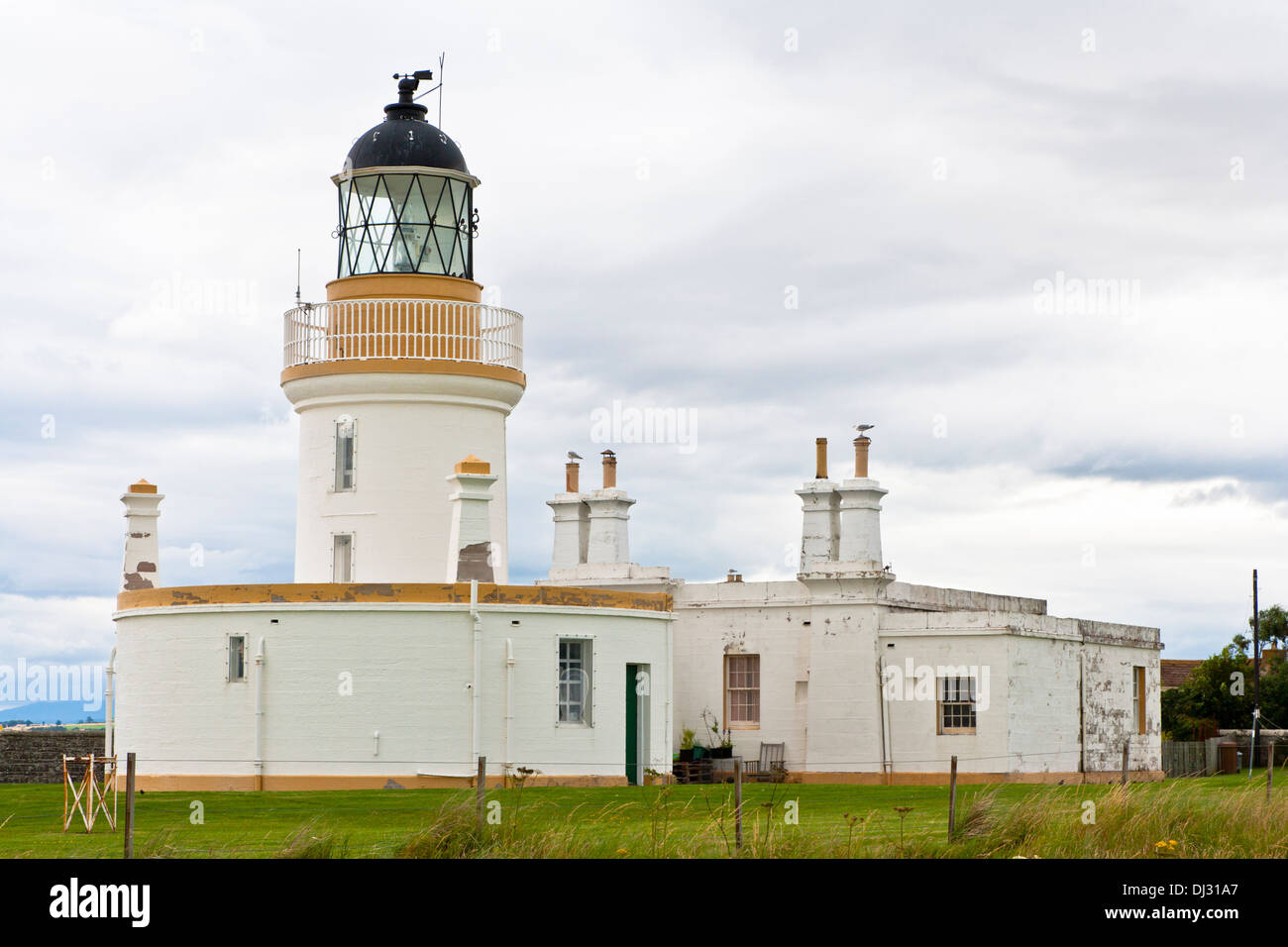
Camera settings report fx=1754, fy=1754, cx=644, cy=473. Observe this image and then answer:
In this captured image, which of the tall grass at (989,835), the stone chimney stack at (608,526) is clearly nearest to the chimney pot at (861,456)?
the stone chimney stack at (608,526)

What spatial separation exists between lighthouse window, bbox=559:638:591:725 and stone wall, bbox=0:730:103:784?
35.7ft

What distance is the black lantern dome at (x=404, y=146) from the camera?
101ft

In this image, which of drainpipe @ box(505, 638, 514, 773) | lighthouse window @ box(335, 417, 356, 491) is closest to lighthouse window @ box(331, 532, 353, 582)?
lighthouse window @ box(335, 417, 356, 491)

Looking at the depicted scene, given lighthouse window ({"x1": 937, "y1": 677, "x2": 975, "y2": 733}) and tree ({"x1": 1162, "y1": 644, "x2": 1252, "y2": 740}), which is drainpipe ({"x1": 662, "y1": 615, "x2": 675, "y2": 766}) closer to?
lighthouse window ({"x1": 937, "y1": 677, "x2": 975, "y2": 733})

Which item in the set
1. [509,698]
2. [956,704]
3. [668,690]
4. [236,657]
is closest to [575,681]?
[509,698]

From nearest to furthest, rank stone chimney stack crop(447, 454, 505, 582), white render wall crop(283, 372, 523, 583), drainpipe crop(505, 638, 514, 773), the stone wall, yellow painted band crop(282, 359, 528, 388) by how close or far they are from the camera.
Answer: drainpipe crop(505, 638, 514, 773) → stone chimney stack crop(447, 454, 505, 582) → white render wall crop(283, 372, 523, 583) → yellow painted band crop(282, 359, 528, 388) → the stone wall

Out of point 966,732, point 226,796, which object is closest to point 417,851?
point 226,796

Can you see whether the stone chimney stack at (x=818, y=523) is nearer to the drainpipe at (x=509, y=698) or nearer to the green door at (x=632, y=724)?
the green door at (x=632, y=724)

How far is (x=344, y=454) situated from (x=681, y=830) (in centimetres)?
1569

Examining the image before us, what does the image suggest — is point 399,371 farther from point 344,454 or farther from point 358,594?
point 358,594

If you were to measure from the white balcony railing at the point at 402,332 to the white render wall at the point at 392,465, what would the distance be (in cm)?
44

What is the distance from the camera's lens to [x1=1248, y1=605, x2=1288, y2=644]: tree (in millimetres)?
64188
